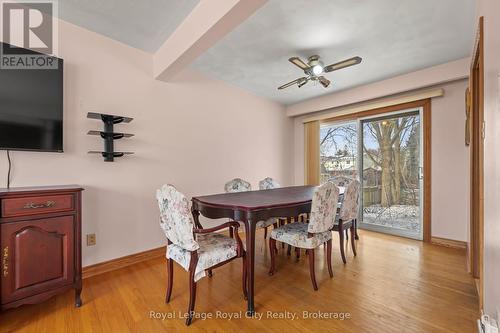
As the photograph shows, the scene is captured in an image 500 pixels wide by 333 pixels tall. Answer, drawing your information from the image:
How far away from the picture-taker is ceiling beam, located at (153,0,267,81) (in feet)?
5.33

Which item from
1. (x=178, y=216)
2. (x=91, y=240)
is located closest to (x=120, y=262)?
(x=91, y=240)

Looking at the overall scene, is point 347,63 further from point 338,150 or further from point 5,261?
point 5,261

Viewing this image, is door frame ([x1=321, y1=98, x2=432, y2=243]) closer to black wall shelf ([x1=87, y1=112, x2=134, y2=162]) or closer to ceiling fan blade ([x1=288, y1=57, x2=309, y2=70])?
ceiling fan blade ([x1=288, y1=57, x2=309, y2=70])

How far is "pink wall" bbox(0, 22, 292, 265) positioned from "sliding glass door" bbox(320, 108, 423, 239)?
218 centimetres

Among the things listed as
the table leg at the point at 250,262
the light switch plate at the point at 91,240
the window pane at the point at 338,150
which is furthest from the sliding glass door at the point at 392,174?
the light switch plate at the point at 91,240

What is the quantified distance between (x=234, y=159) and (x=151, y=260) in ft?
6.27

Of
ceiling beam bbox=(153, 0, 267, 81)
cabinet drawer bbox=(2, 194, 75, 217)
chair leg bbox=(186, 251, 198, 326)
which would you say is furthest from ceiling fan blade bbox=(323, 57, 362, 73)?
cabinet drawer bbox=(2, 194, 75, 217)

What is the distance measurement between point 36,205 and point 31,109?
0.86 metres

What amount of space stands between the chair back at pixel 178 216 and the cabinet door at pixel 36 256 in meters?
0.76

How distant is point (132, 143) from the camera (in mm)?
2607

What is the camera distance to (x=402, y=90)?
11.0 ft

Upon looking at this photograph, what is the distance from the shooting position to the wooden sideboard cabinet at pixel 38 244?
1.51 m

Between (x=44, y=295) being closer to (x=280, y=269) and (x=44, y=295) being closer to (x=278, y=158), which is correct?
(x=280, y=269)

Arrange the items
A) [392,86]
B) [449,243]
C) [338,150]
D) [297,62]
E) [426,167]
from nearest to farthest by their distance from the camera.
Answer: [297,62]
[449,243]
[426,167]
[392,86]
[338,150]
